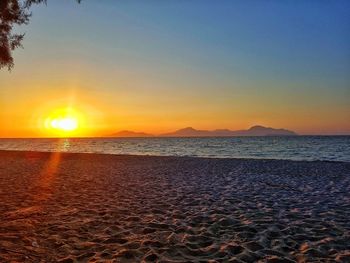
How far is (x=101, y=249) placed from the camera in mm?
6121

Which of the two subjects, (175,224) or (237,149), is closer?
(175,224)

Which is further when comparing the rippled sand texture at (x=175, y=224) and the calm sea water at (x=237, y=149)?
the calm sea water at (x=237, y=149)

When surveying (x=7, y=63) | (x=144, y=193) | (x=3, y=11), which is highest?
(x=3, y=11)

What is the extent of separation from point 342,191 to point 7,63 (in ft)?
41.3

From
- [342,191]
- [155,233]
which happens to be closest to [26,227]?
[155,233]

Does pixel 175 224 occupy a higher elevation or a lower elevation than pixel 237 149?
higher

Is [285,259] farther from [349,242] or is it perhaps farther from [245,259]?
[349,242]

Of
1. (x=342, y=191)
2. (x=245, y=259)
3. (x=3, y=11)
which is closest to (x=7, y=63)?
(x=3, y=11)

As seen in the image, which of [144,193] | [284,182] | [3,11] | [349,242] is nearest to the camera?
[349,242]

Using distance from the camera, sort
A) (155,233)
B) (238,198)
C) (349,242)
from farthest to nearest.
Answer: (238,198)
(155,233)
(349,242)

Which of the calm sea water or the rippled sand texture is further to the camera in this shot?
the calm sea water

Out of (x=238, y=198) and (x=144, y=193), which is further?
(x=144, y=193)

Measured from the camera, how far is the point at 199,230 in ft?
24.4

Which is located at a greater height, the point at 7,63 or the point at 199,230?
the point at 7,63
